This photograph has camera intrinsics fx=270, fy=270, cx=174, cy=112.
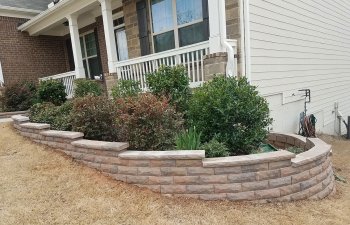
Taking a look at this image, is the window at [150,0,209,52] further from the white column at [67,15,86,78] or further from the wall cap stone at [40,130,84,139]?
the wall cap stone at [40,130,84,139]

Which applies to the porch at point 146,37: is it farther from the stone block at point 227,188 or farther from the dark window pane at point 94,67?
the stone block at point 227,188

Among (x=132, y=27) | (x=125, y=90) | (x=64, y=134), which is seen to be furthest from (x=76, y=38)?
(x=64, y=134)

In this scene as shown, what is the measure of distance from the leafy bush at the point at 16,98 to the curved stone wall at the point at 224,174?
21.1 feet

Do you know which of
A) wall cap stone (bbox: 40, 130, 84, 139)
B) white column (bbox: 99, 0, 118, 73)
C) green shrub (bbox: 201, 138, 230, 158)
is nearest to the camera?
green shrub (bbox: 201, 138, 230, 158)

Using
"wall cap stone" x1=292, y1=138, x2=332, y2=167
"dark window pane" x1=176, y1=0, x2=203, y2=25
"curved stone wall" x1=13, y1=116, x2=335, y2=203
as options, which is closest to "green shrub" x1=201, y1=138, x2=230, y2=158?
"curved stone wall" x1=13, y1=116, x2=335, y2=203

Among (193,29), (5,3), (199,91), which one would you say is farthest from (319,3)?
(5,3)

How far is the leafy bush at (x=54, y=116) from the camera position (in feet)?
15.9

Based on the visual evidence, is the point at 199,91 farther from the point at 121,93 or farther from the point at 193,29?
the point at 193,29

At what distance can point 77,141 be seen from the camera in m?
4.02

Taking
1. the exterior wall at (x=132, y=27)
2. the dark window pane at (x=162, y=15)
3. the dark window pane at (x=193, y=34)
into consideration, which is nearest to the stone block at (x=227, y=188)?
the dark window pane at (x=193, y=34)

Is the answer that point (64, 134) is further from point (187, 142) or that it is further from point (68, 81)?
point (68, 81)

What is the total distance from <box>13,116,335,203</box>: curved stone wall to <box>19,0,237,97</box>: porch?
2.05 meters

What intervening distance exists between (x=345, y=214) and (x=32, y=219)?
341cm

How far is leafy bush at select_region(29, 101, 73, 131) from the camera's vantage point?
4854 mm
